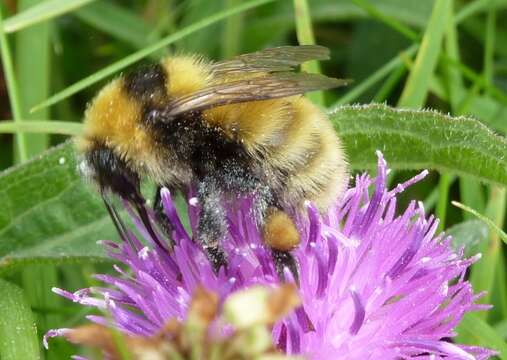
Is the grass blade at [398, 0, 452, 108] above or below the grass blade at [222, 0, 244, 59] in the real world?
below

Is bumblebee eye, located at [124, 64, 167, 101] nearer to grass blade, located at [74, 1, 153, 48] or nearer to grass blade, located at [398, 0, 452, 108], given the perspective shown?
grass blade, located at [398, 0, 452, 108]

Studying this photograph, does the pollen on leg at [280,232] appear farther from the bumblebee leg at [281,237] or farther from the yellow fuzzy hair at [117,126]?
the yellow fuzzy hair at [117,126]

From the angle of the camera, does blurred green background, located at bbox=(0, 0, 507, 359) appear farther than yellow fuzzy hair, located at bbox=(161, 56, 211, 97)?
Yes

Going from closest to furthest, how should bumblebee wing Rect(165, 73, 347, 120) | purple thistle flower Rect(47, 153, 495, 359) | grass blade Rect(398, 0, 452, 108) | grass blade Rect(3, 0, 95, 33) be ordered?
bumblebee wing Rect(165, 73, 347, 120)
purple thistle flower Rect(47, 153, 495, 359)
grass blade Rect(3, 0, 95, 33)
grass blade Rect(398, 0, 452, 108)

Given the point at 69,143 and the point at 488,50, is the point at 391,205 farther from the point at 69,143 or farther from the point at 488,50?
the point at 488,50

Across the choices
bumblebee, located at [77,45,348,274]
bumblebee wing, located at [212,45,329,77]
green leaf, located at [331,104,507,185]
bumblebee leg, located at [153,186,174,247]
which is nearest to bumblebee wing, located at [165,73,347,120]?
bumblebee, located at [77,45,348,274]

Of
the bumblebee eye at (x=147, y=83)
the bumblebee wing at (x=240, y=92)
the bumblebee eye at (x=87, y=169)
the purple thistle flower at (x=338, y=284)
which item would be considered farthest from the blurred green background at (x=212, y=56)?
the bumblebee wing at (x=240, y=92)

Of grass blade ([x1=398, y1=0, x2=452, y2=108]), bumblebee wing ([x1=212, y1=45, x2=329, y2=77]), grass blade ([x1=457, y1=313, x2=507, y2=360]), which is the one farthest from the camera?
grass blade ([x1=398, y1=0, x2=452, y2=108])
